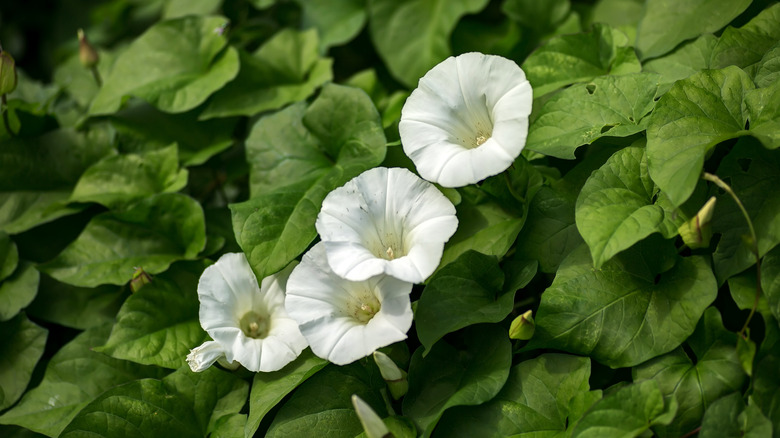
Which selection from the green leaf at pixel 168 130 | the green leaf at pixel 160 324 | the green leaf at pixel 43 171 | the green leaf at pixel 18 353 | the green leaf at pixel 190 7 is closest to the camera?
the green leaf at pixel 160 324

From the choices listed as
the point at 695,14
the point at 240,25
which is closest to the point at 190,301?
the point at 240,25

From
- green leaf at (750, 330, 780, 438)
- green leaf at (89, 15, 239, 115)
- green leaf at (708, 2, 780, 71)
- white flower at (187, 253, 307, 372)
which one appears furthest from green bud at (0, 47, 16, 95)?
green leaf at (750, 330, 780, 438)

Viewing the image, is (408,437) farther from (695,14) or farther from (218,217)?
(695,14)

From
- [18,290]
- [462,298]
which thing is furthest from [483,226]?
[18,290]

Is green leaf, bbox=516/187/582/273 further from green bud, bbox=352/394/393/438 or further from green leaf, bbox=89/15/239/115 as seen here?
green leaf, bbox=89/15/239/115

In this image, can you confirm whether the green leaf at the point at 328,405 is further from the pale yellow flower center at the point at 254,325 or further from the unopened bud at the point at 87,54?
the unopened bud at the point at 87,54

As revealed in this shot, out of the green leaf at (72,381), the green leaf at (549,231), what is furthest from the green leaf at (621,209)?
the green leaf at (72,381)

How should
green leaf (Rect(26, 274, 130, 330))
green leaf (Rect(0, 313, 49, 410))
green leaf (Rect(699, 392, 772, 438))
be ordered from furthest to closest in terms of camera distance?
green leaf (Rect(26, 274, 130, 330))
green leaf (Rect(0, 313, 49, 410))
green leaf (Rect(699, 392, 772, 438))
